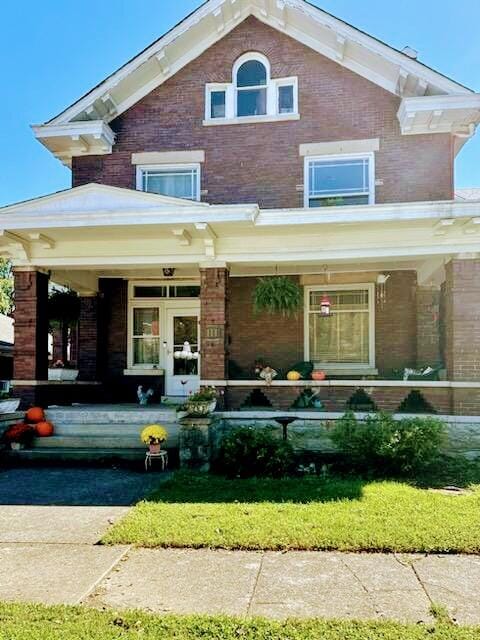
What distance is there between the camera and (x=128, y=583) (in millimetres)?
4488

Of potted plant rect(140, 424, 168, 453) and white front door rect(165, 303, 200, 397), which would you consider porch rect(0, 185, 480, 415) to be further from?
potted plant rect(140, 424, 168, 453)

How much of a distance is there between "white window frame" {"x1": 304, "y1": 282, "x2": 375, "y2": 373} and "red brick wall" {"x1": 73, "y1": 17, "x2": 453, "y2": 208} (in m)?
2.09

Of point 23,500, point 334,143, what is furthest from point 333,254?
point 23,500

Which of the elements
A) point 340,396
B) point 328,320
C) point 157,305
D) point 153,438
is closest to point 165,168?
point 157,305

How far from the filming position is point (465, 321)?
389 inches

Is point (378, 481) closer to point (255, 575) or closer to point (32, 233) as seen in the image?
point (255, 575)

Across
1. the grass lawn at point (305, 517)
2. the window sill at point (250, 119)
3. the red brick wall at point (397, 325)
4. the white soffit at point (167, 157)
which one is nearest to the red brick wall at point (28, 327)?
the white soffit at point (167, 157)

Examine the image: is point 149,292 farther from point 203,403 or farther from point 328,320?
point 203,403

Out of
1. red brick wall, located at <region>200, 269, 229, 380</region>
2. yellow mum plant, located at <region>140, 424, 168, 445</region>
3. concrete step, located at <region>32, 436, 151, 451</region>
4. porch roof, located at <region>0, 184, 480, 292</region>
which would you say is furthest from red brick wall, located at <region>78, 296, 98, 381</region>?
yellow mum plant, located at <region>140, 424, 168, 445</region>

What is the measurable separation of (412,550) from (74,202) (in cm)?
812

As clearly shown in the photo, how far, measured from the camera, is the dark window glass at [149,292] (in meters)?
13.6

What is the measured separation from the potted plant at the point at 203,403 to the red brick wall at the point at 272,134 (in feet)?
14.7

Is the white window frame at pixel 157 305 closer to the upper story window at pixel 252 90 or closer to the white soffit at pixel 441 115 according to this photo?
the upper story window at pixel 252 90

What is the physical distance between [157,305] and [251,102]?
17.1 feet
